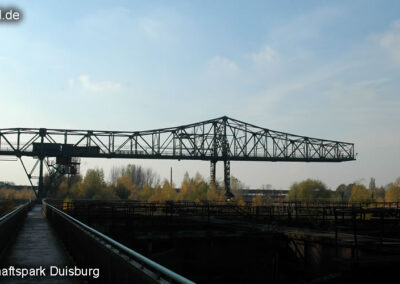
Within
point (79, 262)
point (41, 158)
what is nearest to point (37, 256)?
point (79, 262)

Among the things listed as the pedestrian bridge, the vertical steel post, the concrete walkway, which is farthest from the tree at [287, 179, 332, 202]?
the pedestrian bridge

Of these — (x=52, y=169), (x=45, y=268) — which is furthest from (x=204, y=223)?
(x=52, y=169)

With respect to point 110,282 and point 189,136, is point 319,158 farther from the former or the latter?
point 110,282

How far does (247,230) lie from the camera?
92.1 feet

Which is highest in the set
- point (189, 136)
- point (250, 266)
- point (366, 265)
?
point (189, 136)

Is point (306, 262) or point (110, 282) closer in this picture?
point (110, 282)

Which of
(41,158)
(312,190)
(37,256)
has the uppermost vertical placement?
(41,158)

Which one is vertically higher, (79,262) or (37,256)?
(79,262)

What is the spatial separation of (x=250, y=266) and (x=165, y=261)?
526 centimetres

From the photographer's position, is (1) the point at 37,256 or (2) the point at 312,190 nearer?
(1) the point at 37,256

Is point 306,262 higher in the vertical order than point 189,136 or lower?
lower

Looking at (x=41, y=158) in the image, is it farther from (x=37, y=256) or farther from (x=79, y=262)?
(x=79, y=262)

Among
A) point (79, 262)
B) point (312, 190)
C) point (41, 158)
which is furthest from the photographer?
point (312, 190)

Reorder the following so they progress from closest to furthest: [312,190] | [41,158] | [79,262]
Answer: [79,262] → [41,158] → [312,190]
